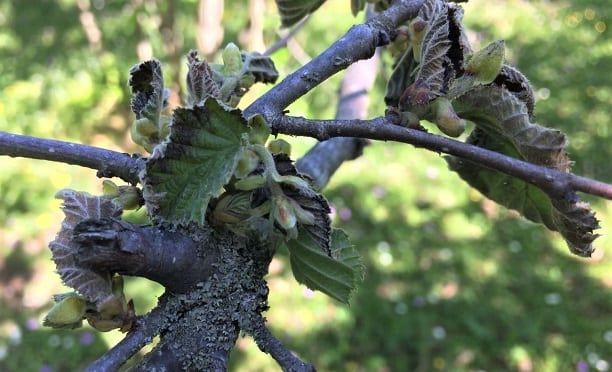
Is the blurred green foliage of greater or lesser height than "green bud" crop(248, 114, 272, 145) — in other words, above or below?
below

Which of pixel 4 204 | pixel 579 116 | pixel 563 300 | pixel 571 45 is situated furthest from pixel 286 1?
pixel 571 45

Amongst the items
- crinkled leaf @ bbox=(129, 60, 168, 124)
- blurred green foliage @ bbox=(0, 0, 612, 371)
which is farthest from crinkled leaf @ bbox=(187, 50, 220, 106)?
blurred green foliage @ bbox=(0, 0, 612, 371)

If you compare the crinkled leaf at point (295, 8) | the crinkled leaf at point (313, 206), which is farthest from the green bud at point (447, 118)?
the crinkled leaf at point (295, 8)

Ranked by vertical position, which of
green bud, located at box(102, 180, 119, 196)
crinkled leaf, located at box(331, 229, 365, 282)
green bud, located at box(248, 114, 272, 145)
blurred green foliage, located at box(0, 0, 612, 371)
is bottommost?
blurred green foliage, located at box(0, 0, 612, 371)

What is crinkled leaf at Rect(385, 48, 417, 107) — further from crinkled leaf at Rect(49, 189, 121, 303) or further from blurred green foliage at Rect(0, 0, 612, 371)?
blurred green foliage at Rect(0, 0, 612, 371)

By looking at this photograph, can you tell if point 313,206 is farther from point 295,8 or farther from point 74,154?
point 295,8

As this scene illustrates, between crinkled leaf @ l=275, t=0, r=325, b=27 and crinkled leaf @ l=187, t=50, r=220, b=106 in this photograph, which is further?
crinkled leaf @ l=275, t=0, r=325, b=27

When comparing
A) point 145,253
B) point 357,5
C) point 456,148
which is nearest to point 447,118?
point 456,148

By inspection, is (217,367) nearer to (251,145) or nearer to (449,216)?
(251,145)
